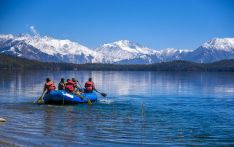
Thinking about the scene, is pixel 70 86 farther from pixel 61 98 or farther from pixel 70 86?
pixel 61 98

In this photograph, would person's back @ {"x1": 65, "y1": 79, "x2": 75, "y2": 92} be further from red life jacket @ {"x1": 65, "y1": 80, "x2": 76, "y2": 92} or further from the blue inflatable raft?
the blue inflatable raft

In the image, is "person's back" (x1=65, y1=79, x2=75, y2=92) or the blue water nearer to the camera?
the blue water

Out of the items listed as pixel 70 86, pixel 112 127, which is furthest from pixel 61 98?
pixel 112 127

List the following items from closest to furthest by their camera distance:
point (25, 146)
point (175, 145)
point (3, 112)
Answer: point (25, 146) < point (175, 145) < point (3, 112)

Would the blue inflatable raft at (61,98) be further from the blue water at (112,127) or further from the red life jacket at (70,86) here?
the blue water at (112,127)

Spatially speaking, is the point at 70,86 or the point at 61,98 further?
the point at 70,86

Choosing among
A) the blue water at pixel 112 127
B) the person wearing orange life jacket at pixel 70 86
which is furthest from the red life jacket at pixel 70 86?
the blue water at pixel 112 127

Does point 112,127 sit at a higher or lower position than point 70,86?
lower

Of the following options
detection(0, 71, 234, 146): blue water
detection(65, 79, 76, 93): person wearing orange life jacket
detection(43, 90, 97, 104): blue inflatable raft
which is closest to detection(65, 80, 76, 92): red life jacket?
detection(65, 79, 76, 93): person wearing orange life jacket

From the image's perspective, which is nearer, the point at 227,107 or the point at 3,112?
the point at 3,112

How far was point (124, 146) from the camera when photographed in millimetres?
18031

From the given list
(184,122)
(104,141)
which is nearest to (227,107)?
(184,122)

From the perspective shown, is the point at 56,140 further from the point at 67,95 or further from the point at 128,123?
the point at 67,95

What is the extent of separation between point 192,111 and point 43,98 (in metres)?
12.5
